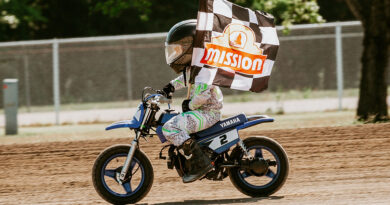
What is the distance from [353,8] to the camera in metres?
13.5

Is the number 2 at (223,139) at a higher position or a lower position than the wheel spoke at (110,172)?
higher

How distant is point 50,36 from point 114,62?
10318 mm

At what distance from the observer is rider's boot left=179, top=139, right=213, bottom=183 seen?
6473mm

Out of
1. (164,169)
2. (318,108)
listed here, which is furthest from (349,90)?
(164,169)

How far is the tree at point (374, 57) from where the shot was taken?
42.9 feet

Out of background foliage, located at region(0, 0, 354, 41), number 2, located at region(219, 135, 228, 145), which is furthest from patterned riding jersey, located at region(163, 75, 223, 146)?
background foliage, located at region(0, 0, 354, 41)

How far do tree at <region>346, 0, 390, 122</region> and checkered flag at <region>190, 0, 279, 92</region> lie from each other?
22.3 feet

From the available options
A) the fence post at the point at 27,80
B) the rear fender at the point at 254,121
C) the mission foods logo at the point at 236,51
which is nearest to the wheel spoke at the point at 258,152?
the rear fender at the point at 254,121

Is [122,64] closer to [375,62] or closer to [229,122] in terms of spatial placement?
[375,62]

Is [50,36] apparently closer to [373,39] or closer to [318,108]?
[318,108]

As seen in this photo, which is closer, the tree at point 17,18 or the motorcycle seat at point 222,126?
the motorcycle seat at point 222,126

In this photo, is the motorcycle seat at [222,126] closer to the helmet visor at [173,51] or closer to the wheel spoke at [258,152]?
the wheel spoke at [258,152]

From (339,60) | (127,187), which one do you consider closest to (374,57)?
(339,60)

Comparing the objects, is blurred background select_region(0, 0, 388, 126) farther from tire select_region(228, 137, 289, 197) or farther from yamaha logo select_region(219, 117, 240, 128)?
yamaha logo select_region(219, 117, 240, 128)
